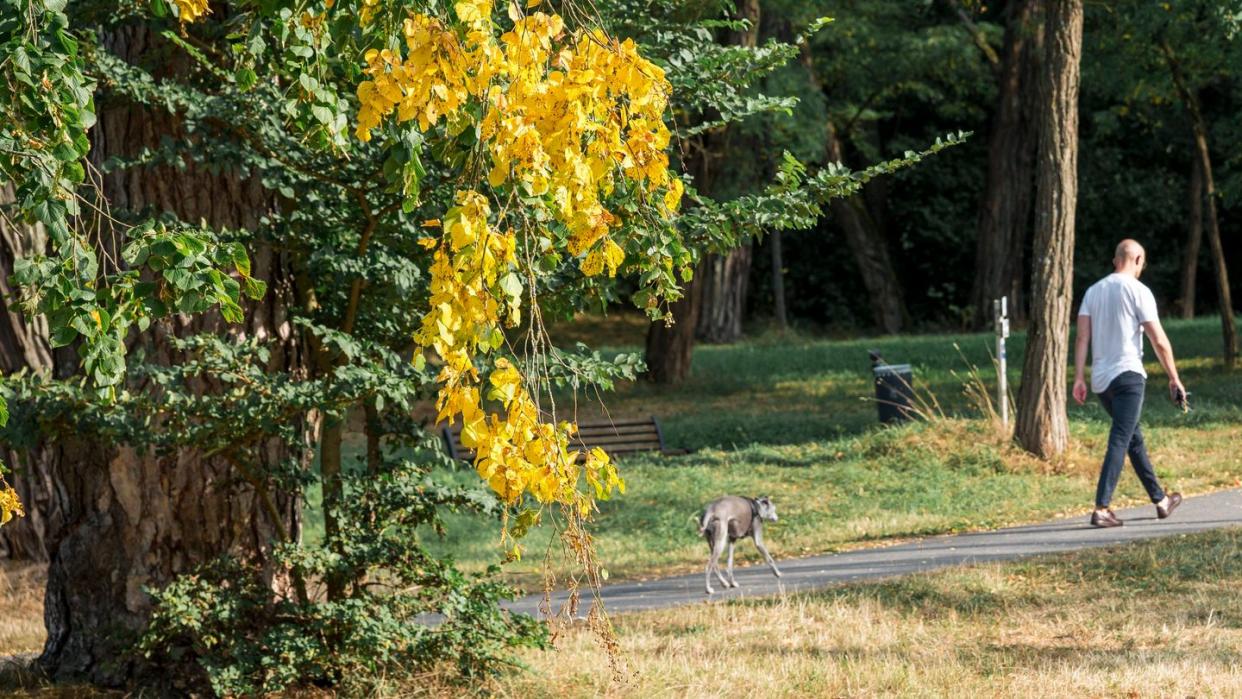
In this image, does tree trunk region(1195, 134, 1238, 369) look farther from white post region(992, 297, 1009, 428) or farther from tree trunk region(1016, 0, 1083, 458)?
tree trunk region(1016, 0, 1083, 458)

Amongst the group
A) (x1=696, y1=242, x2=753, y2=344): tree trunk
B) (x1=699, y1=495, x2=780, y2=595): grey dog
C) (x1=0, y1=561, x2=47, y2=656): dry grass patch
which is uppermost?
(x1=696, y1=242, x2=753, y2=344): tree trunk

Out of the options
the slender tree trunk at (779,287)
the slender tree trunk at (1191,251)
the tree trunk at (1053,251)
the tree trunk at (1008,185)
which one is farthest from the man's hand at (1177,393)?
the slender tree trunk at (779,287)

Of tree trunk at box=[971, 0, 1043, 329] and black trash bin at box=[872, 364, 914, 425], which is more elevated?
tree trunk at box=[971, 0, 1043, 329]

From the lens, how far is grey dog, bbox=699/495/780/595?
8844 millimetres

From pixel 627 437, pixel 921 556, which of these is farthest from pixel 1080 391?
pixel 627 437

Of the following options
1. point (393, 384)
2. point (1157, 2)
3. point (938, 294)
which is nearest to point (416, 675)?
point (393, 384)

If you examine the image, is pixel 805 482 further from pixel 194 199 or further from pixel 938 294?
pixel 938 294

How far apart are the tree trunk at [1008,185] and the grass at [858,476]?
11.7 meters

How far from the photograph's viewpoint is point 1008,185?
106 feet

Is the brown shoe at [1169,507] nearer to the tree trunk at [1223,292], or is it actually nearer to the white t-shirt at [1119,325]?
the white t-shirt at [1119,325]

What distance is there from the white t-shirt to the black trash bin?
19.7 feet

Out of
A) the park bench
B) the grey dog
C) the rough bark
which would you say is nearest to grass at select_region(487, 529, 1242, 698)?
the grey dog

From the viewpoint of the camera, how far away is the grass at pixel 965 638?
661 centimetres

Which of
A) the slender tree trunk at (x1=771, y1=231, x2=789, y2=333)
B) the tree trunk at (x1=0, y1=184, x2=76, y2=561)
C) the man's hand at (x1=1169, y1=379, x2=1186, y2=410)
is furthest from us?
the slender tree trunk at (x1=771, y1=231, x2=789, y2=333)
